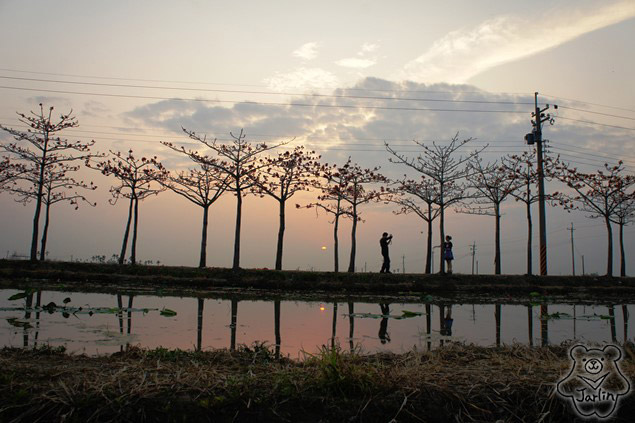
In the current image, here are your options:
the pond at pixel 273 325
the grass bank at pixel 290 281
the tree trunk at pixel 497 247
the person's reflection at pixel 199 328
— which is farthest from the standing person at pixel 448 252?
the person's reflection at pixel 199 328

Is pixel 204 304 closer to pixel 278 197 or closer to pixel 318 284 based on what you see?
pixel 318 284

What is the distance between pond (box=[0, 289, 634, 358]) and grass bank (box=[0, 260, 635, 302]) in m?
7.08

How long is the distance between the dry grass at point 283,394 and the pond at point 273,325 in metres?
1.36

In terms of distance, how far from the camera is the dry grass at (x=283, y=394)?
383 centimetres

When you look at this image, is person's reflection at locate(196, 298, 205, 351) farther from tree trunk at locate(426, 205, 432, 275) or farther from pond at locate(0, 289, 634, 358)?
tree trunk at locate(426, 205, 432, 275)

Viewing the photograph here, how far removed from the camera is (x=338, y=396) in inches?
161

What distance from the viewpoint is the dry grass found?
3834 mm

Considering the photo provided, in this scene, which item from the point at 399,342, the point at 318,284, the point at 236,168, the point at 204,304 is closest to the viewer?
Answer: the point at 399,342

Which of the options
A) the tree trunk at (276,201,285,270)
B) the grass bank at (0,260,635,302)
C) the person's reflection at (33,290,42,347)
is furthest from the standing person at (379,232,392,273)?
the person's reflection at (33,290,42,347)

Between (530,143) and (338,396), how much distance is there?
3351 centimetres

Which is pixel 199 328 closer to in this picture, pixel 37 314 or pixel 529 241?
pixel 37 314

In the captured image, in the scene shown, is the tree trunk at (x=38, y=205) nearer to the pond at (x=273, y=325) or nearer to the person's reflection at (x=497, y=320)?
the pond at (x=273, y=325)

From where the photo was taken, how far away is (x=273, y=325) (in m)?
10.8

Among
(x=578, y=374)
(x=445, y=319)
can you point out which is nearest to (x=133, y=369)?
(x=578, y=374)
